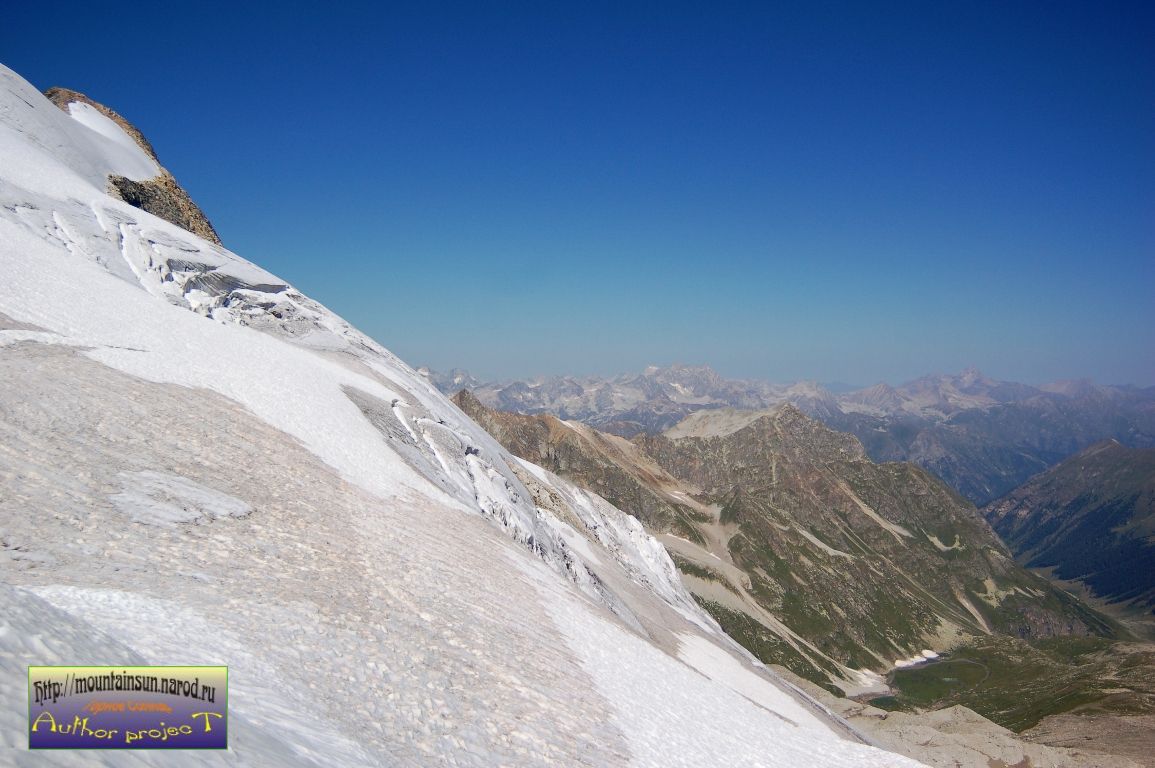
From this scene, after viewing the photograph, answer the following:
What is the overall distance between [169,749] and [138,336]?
2848 centimetres

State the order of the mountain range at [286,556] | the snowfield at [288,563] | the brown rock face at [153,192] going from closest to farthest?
the snowfield at [288,563] → the mountain range at [286,556] → the brown rock face at [153,192]

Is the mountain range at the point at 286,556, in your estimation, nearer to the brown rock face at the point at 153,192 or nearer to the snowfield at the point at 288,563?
the snowfield at the point at 288,563

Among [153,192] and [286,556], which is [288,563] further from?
[153,192]

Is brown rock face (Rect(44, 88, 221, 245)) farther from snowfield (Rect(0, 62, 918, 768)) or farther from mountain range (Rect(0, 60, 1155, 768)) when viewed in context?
snowfield (Rect(0, 62, 918, 768))

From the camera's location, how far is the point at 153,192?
199ft

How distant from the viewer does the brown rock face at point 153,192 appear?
5734cm

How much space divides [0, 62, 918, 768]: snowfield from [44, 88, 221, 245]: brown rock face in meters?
14.6

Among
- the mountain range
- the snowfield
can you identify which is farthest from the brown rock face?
the snowfield

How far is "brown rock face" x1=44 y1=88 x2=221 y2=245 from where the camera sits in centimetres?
5734

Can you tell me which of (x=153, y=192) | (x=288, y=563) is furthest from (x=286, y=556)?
(x=153, y=192)

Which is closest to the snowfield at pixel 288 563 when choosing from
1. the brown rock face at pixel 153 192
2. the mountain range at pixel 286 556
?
the mountain range at pixel 286 556

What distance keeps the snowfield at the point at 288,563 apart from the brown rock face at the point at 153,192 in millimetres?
14598

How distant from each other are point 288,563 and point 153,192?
62.1m

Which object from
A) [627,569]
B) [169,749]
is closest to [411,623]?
[169,749]
